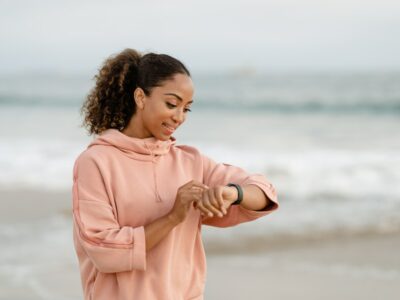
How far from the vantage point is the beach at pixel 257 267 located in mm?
5148

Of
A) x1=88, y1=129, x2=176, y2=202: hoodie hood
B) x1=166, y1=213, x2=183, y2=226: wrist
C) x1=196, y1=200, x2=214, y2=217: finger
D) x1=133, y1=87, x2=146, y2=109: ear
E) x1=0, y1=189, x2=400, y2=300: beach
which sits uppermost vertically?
x1=133, y1=87, x2=146, y2=109: ear

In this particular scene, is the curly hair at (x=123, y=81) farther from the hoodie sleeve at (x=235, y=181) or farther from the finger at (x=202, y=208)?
the finger at (x=202, y=208)

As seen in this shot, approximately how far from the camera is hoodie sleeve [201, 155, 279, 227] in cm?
260

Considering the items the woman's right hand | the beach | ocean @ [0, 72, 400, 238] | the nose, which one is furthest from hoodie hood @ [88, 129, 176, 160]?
ocean @ [0, 72, 400, 238]

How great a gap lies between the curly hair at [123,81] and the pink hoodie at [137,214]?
0.08 m

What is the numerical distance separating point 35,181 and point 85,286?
22.8ft

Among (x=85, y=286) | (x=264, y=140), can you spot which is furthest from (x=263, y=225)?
(x=264, y=140)

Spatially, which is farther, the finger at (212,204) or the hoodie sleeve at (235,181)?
the hoodie sleeve at (235,181)

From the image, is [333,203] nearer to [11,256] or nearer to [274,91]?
[11,256]

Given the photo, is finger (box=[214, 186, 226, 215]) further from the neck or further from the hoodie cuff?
the neck

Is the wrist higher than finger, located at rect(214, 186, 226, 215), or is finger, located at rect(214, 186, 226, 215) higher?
finger, located at rect(214, 186, 226, 215)

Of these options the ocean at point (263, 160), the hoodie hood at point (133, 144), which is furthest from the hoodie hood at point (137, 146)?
the ocean at point (263, 160)

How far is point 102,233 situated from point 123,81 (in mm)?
542

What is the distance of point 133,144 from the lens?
2.59 m
